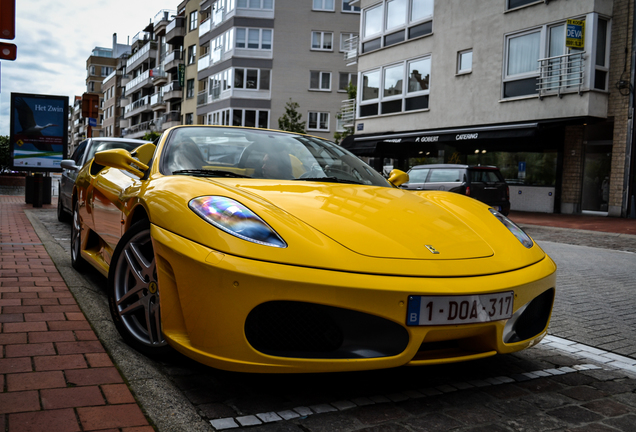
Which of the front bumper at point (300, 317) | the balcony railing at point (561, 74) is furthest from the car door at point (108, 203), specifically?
the balcony railing at point (561, 74)

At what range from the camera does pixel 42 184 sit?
1407 cm

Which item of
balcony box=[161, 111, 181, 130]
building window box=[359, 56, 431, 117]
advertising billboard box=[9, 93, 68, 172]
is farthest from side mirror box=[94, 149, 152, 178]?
balcony box=[161, 111, 181, 130]

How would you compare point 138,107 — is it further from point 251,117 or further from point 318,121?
point 318,121

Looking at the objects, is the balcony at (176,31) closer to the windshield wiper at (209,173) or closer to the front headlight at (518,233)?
the windshield wiper at (209,173)

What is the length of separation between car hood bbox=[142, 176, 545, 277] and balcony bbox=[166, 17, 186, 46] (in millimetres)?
56820

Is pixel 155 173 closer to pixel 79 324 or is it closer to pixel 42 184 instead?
pixel 79 324

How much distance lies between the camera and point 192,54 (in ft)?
174

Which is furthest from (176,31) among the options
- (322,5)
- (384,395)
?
(384,395)

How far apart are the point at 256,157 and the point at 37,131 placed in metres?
14.2

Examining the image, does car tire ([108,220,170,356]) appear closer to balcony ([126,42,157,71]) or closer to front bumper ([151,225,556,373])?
front bumper ([151,225,556,373])

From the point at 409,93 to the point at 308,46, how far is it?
62.8 feet

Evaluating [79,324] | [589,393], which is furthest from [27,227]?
[589,393]

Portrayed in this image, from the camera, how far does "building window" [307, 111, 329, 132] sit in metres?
42.0

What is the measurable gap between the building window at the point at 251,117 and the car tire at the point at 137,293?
3943 cm
